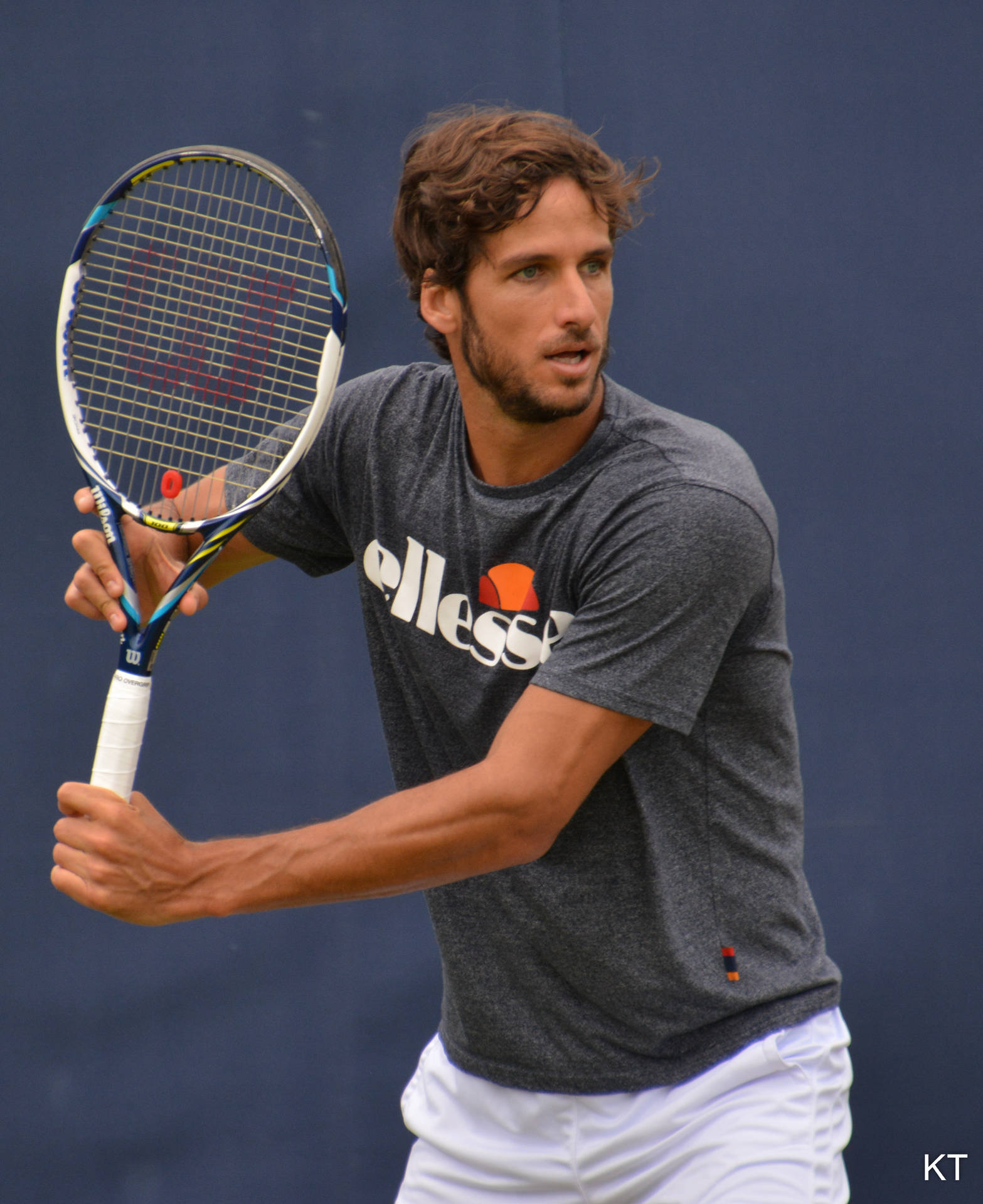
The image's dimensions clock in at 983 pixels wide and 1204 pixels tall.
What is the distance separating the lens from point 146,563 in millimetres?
1908

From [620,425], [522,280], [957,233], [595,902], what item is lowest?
[595,902]

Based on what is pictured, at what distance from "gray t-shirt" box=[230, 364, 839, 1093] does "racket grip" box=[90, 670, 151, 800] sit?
0.44 meters

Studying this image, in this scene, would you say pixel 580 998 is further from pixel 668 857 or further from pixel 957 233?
pixel 957 233

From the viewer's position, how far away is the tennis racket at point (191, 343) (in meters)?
1.88

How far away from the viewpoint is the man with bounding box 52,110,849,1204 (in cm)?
165

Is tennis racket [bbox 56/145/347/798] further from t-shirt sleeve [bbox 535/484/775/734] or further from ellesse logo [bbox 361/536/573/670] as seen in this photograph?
t-shirt sleeve [bbox 535/484/775/734]

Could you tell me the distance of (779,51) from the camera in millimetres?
2836

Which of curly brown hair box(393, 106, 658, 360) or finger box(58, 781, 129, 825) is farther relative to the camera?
curly brown hair box(393, 106, 658, 360)

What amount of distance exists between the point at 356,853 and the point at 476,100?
1717 mm

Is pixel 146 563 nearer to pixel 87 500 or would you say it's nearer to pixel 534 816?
pixel 87 500

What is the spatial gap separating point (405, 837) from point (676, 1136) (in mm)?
668

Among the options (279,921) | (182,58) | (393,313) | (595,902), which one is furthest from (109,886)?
(182,58)

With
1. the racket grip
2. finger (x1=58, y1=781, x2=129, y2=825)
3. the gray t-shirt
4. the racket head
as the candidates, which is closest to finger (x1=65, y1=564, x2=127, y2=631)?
the racket grip

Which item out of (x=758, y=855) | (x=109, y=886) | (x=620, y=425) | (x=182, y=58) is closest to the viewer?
(x=109, y=886)
